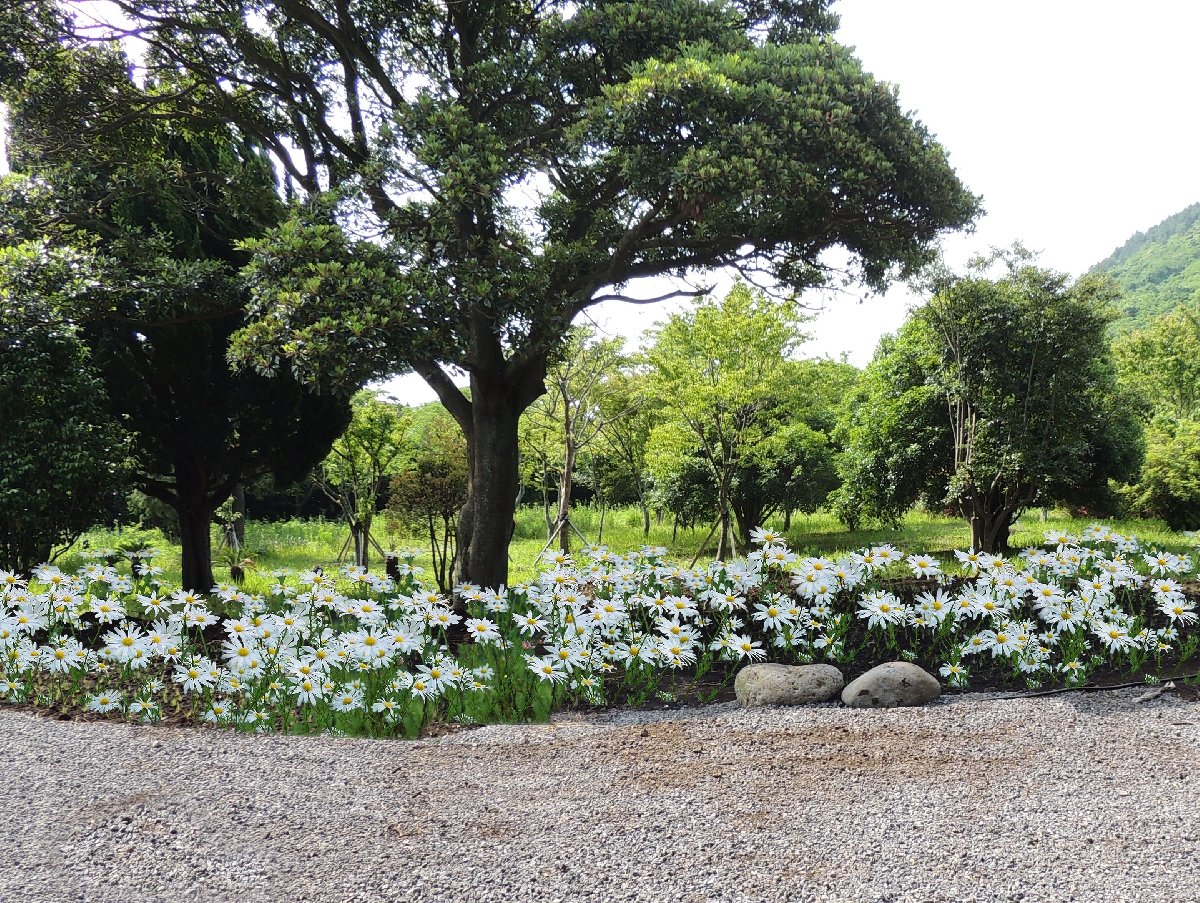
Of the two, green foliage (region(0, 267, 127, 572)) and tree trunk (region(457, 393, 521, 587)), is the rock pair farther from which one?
green foliage (region(0, 267, 127, 572))

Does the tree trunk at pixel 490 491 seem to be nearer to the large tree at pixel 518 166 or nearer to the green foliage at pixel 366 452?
the large tree at pixel 518 166

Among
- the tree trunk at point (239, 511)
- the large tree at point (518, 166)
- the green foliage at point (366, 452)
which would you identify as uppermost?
the large tree at point (518, 166)

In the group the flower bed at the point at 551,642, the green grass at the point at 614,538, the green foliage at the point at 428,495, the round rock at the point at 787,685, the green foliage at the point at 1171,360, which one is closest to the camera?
the flower bed at the point at 551,642

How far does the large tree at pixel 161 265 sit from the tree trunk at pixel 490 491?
2.69 metres

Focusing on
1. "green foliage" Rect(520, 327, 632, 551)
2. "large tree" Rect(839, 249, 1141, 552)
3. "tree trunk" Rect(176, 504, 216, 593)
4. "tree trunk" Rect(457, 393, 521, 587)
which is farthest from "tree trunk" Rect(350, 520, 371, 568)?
"large tree" Rect(839, 249, 1141, 552)

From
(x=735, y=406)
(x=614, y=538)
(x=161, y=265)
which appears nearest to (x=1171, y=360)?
(x=614, y=538)

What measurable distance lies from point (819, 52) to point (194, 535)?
8767mm

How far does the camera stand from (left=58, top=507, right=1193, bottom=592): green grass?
51.5ft

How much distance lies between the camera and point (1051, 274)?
38.3ft

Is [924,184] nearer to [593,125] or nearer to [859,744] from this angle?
[593,125]

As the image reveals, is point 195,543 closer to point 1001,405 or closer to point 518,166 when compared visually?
point 518,166

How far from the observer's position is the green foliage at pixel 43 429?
303 inches

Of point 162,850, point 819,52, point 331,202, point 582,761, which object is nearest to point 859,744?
point 582,761

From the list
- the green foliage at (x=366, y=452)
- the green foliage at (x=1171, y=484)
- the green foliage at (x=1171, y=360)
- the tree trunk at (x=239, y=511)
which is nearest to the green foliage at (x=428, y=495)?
the green foliage at (x=366, y=452)
